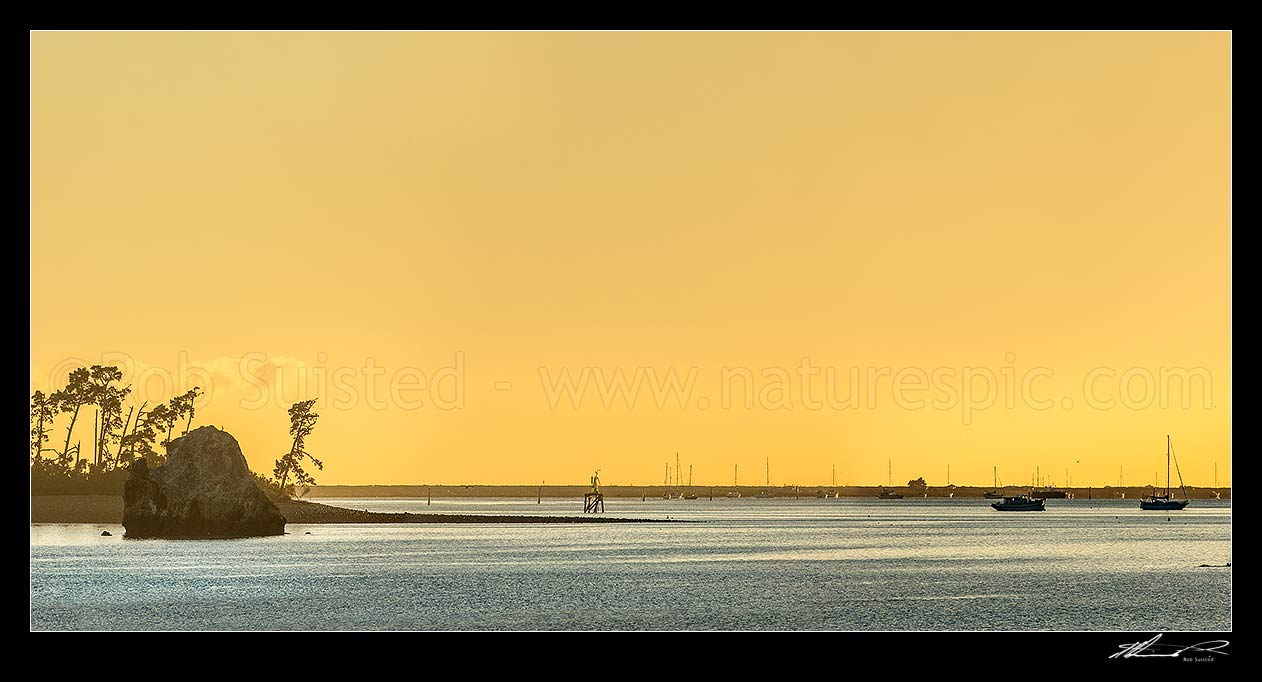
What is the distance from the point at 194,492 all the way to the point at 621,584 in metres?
60.7

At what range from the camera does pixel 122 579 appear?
3423 inches

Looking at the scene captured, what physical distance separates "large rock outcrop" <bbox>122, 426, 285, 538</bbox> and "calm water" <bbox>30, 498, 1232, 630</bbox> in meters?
2.74

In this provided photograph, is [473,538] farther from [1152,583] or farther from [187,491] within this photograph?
[1152,583]

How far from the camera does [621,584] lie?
84.4 meters

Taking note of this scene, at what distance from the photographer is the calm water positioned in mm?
67312
